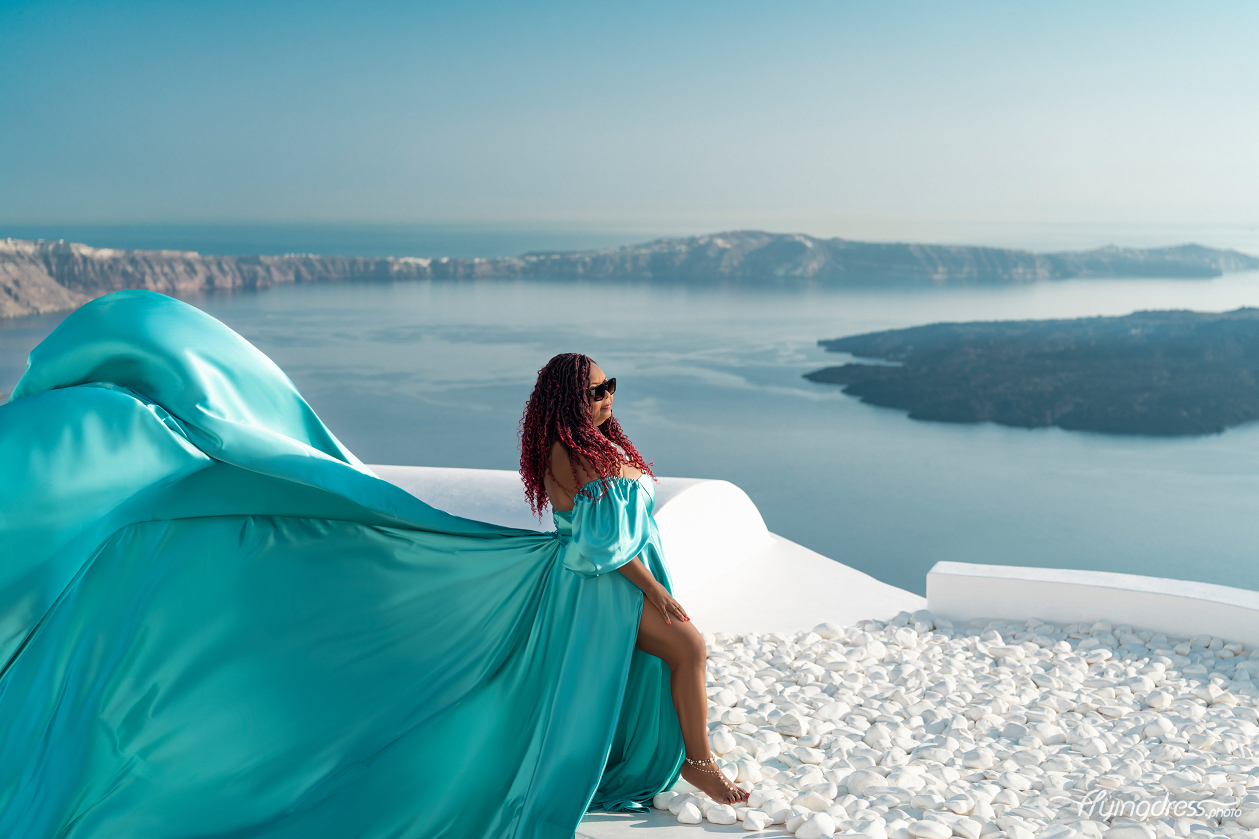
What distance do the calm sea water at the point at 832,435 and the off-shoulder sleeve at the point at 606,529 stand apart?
27.9 meters

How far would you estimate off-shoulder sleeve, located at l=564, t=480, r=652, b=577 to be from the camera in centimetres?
207

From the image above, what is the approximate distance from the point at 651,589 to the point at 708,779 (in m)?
0.55

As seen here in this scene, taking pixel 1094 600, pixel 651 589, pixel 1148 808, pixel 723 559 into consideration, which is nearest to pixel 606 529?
pixel 651 589

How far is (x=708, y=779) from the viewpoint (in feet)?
7.53

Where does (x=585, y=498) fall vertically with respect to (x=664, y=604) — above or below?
above

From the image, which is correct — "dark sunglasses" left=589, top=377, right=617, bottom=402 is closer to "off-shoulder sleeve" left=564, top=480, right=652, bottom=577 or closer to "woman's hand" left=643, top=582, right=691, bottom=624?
"off-shoulder sleeve" left=564, top=480, right=652, bottom=577

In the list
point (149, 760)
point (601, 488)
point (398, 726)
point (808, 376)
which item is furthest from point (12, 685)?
Answer: point (808, 376)

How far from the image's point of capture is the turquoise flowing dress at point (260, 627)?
1.98 metres

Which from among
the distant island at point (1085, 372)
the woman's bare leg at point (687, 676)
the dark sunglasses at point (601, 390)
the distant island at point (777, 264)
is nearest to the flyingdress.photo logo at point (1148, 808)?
the woman's bare leg at point (687, 676)

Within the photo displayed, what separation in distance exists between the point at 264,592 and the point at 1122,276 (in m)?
48.5

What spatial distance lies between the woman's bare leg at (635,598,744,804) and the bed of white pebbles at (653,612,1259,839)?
0.07m

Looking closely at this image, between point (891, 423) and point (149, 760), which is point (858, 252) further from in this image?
point (149, 760)

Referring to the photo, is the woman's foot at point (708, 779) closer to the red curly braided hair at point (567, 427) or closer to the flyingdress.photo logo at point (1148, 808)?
the red curly braided hair at point (567, 427)

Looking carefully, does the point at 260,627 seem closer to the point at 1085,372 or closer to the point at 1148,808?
the point at 1148,808
